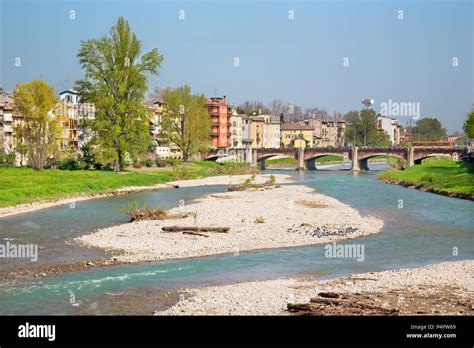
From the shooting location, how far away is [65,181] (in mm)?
→ 71625

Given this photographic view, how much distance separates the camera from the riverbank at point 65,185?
57.3 m

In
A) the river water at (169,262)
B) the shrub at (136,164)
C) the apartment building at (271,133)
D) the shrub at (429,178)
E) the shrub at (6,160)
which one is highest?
the apartment building at (271,133)

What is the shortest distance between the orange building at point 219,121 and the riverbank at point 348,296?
4619 inches

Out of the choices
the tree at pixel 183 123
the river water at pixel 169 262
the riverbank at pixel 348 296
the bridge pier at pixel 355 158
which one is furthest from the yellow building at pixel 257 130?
the riverbank at pixel 348 296

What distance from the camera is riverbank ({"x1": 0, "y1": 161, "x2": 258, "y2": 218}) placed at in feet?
188

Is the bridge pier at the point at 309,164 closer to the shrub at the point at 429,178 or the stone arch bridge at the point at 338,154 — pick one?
the stone arch bridge at the point at 338,154

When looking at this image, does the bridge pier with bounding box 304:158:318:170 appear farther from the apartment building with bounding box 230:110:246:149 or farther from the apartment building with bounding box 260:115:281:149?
the apartment building with bounding box 260:115:281:149

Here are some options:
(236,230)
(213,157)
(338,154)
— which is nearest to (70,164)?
(236,230)

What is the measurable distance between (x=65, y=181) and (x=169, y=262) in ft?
142

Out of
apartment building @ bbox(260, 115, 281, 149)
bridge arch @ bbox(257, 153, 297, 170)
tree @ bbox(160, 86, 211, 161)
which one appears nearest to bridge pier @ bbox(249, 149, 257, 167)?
bridge arch @ bbox(257, 153, 297, 170)

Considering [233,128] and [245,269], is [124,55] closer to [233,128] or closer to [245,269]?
[245,269]

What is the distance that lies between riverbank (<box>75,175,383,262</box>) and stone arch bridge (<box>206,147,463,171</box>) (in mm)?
75609
